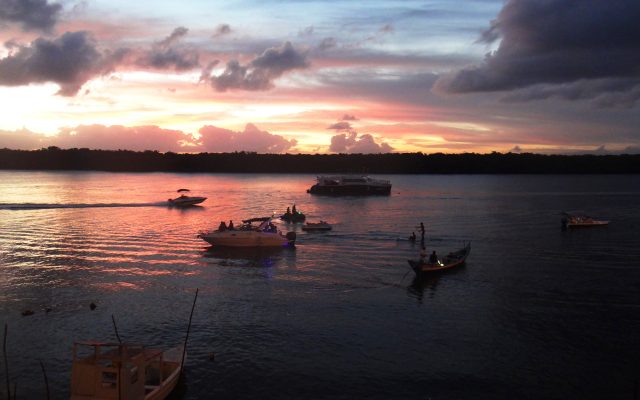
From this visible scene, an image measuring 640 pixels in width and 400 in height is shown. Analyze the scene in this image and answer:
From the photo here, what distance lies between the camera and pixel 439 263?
42.7 metres

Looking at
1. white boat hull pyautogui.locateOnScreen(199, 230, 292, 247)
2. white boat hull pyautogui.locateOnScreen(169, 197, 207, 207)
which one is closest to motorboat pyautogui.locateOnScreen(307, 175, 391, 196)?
white boat hull pyautogui.locateOnScreen(169, 197, 207, 207)

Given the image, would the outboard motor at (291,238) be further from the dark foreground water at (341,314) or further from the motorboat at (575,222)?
the motorboat at (575,222)

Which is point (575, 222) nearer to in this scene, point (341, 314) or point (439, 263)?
point (439, 263)

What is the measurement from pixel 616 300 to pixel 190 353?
1053 inches

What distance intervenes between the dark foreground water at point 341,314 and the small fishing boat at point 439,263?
0.85 m

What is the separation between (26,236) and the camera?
59844 millimetres

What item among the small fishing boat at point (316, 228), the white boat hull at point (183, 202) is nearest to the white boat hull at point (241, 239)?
the small fishing boat at point (316, 228)

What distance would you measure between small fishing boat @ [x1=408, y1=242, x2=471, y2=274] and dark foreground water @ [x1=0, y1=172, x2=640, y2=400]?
2.80 feet

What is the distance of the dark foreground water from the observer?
910 inches

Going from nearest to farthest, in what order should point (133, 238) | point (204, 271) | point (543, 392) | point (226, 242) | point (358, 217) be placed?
point (543, 392), point (204, 271), point (226, 242), point (133, 238), point (358, 217)

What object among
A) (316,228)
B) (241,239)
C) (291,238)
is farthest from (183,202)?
(291,238)

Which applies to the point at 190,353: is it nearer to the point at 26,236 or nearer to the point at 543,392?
the point at 543,392

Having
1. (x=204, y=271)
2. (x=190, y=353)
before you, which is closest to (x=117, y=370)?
(x=190, y=353)

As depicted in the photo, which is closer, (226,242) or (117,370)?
(117,370)
